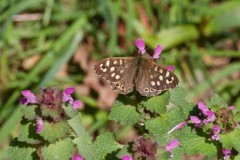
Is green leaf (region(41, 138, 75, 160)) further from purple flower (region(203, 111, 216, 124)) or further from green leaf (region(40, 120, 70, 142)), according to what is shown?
purple flower (region(203, 111, 216, 124))

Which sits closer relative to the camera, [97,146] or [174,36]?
[97,146]

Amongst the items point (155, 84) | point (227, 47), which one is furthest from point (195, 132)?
point (227, 47)

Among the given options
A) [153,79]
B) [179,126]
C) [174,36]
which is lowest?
[174,36]

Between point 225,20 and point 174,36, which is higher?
point 225,20

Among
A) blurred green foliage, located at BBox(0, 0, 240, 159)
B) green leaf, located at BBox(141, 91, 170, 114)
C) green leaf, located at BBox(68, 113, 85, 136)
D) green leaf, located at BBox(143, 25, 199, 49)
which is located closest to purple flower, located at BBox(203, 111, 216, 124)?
green leaf, located at BBox(141, 91, 170, 114)

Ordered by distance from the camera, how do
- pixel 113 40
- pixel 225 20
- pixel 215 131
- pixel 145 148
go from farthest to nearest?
pixel 225 20 < pixel 113 40 < pixel 215 131 < pixel 145 148

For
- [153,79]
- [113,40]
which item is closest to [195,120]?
[153,79]

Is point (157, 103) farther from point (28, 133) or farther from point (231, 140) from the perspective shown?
point (28, 133)

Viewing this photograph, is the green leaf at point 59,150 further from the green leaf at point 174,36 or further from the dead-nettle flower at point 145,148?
the green leaf at point 174,36
